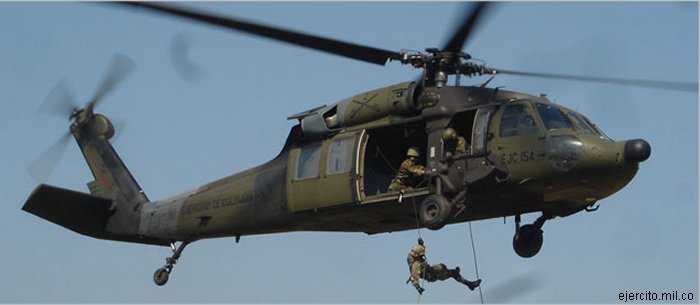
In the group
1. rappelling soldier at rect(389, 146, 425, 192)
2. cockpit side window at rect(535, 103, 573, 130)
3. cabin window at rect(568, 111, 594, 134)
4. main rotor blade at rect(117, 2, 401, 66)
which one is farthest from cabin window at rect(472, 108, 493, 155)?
main rotor blade at rect(117, 2, 401, 66)

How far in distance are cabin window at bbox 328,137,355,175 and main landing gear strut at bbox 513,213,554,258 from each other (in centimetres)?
284

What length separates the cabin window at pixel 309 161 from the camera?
1942 centimetres

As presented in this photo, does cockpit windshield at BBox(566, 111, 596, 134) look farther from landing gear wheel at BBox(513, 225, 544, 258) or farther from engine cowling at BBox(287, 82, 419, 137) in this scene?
engine cowling at BBox(287, 82, 419, 137)

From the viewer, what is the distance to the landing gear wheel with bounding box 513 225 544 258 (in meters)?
19.1

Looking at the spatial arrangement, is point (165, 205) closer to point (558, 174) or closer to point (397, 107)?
point (397, 107)

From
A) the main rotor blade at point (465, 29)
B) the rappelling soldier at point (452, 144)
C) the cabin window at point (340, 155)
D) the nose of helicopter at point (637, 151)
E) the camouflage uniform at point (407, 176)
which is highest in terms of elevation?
the main rotor blade at point (465, 29)

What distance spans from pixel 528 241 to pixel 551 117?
2.30 meters

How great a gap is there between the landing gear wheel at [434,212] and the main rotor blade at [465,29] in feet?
7.76

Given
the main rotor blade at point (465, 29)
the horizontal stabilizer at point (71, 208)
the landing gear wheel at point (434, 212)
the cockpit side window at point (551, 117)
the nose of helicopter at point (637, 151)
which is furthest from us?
the horizontal stabilizer at point (71, 208)

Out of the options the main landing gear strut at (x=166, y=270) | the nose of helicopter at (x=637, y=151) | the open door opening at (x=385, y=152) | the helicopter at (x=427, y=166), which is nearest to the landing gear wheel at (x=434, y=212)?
the helicopter at (x=427, y=166)

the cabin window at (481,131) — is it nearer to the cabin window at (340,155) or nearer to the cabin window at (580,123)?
the cabin window at (580,123)

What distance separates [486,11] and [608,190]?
333cm

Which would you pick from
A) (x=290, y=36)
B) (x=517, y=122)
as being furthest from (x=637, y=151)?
(x=290, y=36)

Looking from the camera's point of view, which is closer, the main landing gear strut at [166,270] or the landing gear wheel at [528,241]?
the landing gear wheel at [528,241]
